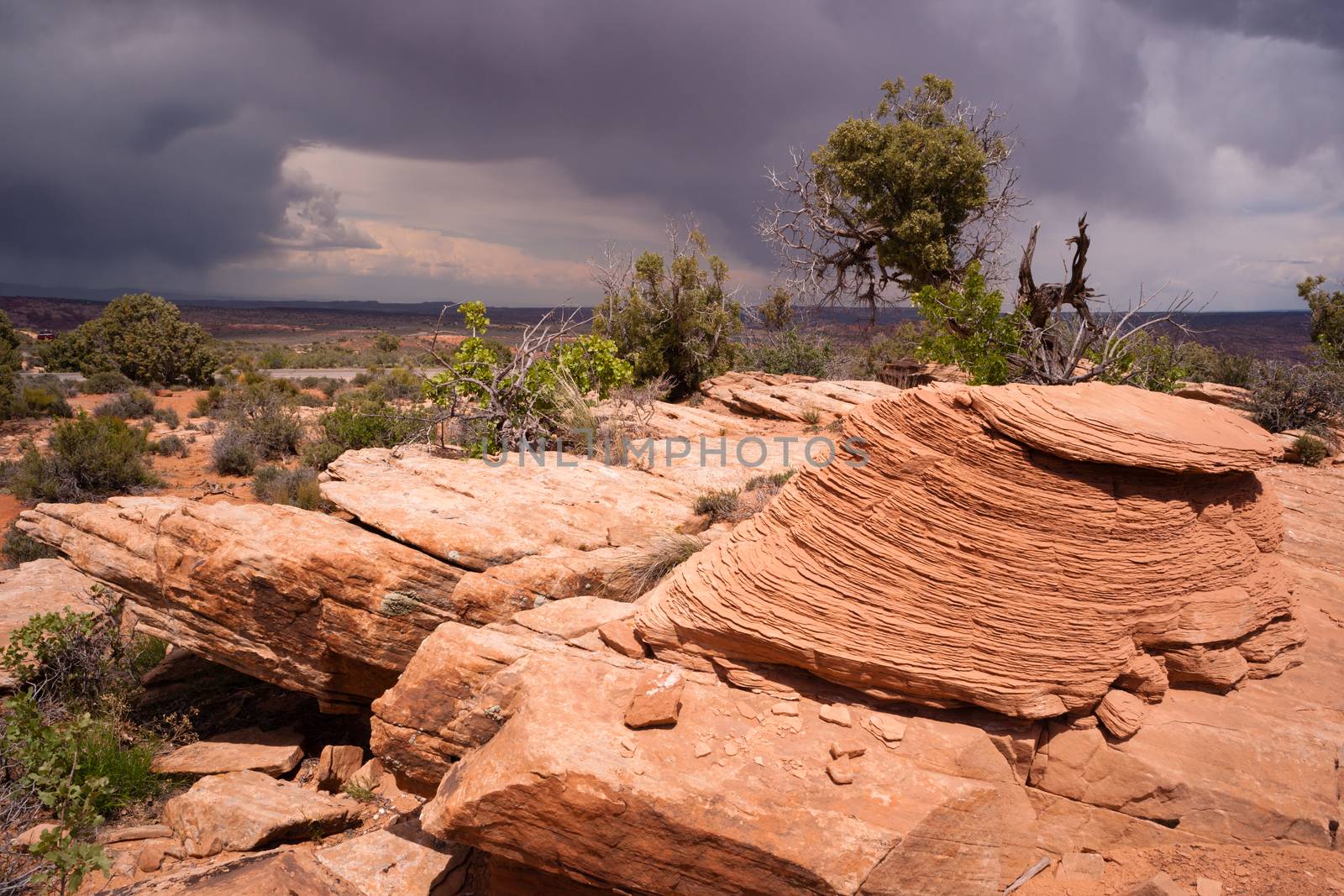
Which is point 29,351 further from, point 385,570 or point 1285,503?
point 1285,503

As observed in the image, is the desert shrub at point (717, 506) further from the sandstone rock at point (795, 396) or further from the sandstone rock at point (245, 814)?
the sandstone rock at point (795, 396)

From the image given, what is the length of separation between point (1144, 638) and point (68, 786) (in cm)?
841

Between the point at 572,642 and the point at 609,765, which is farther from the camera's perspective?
the point at 572,642

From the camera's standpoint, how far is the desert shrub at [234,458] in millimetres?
15336

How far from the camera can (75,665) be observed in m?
7.05

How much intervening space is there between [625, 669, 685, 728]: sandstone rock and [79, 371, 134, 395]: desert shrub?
2851 centimetres

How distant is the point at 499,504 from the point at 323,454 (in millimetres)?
9154

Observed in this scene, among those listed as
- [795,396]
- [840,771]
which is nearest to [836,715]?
[840,771]

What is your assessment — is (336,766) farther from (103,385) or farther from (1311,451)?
(103,385)

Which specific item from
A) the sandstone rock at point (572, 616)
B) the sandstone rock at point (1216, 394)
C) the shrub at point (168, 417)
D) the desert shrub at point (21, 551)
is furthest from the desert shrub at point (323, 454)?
the sandstone rock at point (1216, 394)

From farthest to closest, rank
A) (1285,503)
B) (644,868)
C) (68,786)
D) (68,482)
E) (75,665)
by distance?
(68,482) → (1285,503) → (75,665) → (68,786) → (644,868)

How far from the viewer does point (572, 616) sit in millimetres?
5520

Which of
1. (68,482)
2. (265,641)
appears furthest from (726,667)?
(68,482)

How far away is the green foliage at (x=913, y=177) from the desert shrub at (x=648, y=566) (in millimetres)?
13199
